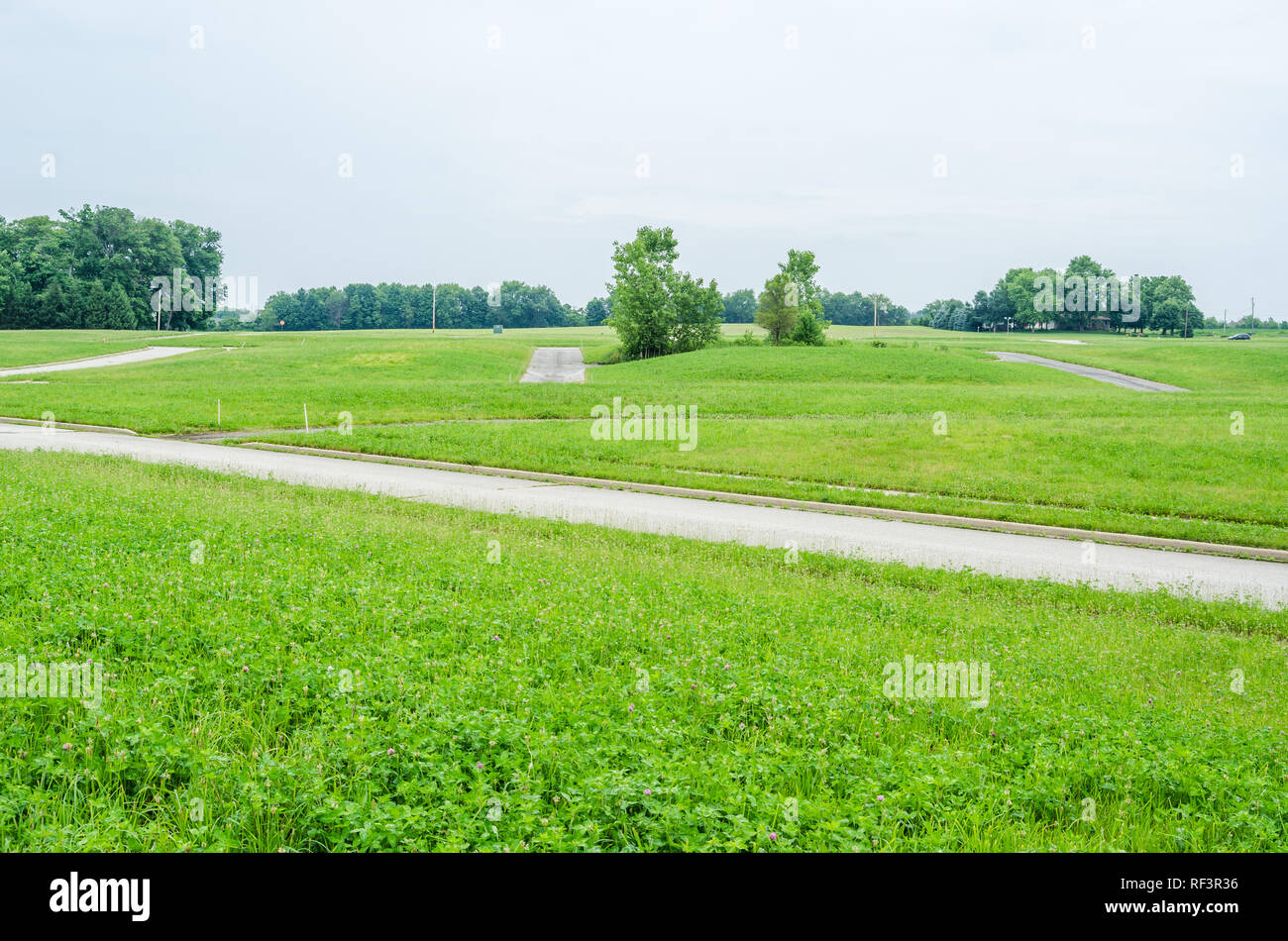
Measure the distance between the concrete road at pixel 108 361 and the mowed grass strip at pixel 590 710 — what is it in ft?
177

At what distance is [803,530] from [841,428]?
13057mm

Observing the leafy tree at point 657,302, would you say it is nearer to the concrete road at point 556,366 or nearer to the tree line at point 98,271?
the concrete road at point 556,366

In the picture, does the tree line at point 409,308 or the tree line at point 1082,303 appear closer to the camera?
the tree line at point 1082,303

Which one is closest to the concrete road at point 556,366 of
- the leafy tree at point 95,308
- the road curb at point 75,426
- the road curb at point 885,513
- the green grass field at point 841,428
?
the green grass field at point 841,428

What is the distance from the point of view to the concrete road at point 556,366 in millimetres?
55897

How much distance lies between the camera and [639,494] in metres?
18.8

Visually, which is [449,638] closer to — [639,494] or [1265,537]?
[639,494]

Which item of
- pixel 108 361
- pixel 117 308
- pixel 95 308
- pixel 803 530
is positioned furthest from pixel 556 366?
pixel 95 308

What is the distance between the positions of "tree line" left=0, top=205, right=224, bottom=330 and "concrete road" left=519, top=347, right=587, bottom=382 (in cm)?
5564

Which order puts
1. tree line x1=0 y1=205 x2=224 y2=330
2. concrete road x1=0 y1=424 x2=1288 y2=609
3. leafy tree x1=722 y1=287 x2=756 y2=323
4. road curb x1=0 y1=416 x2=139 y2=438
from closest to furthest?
concrete road x1=0 y1=424 x2=1288 y2=609, road curb x1=0 y1=416 x2=139 y2=438, tree line x1=0 y1=205 x2=224 y2=330, leafy tree x1=722 y1=287 x2=756 y2=323

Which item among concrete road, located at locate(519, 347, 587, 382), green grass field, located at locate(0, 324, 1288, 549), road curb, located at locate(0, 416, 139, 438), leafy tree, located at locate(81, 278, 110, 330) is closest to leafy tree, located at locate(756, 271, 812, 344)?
concrete road, located at locate(519, 347, 587, 382)

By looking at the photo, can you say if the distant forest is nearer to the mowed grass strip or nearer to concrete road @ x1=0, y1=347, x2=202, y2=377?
concrete road @ x1=0, y1=347, x2=202, y2=377

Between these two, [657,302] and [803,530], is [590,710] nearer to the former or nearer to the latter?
[803,530]

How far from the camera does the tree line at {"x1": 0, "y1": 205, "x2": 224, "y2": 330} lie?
331 ft
